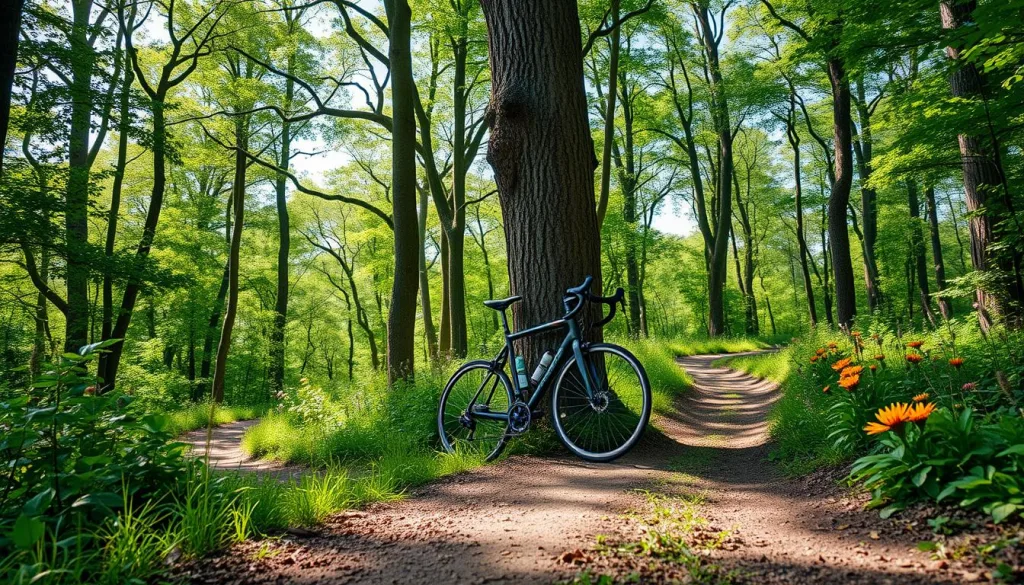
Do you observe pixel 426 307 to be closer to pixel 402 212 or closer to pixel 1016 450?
pixel 402 212

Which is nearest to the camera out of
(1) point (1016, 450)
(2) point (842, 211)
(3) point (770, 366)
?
(1) point (1016, 450)

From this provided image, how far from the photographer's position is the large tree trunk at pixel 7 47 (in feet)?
14.8

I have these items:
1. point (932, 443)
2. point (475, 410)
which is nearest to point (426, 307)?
point (475, 410)

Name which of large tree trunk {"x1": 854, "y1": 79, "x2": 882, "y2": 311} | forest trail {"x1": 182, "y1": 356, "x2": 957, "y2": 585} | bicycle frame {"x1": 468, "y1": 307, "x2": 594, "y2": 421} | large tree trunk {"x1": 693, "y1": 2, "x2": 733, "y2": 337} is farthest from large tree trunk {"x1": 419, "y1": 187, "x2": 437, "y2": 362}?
large tree trunk {"x1": 854, "y1": 79, "x2": 882, "y2": 311}

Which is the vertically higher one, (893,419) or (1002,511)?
(893,419)

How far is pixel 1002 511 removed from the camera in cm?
172

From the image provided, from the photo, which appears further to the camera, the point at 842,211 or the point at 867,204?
the point at 867,204

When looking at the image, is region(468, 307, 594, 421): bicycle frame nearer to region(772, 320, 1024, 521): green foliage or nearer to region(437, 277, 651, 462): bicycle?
region(437, 277, 651, 462): bicycle

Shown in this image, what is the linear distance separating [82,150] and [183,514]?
16.0 metres

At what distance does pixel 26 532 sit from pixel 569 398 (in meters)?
3.25

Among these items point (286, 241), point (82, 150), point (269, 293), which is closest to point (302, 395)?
point (82, 150)

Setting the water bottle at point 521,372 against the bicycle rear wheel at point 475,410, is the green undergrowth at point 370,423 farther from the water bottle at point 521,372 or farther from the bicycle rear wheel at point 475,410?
the water bottle at point 521,372

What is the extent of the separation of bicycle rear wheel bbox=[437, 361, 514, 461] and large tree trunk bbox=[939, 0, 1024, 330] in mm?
6332

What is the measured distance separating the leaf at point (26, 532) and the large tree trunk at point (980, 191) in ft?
29.1
